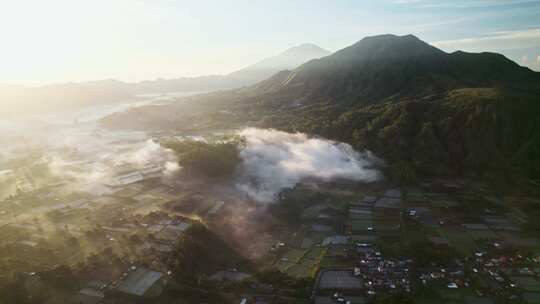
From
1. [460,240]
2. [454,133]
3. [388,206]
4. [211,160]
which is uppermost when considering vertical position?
[454,133]

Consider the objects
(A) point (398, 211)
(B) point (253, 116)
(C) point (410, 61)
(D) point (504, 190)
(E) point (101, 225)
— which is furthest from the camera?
(C) point (410, 61)

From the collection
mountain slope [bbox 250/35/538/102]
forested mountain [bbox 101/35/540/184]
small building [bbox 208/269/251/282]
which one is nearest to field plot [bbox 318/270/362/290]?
small building [bbox 208/269/251/282]

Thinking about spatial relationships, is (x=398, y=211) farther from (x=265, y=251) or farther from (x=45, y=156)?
(x=45, y=156)

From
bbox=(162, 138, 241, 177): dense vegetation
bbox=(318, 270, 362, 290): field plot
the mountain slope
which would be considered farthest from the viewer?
the mountain slope

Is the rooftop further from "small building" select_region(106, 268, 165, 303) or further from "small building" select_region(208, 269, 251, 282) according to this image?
"small building" select_region(208, 269, 251, 282)

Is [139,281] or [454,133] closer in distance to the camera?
[139,281]

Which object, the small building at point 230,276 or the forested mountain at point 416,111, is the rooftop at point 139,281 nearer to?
the small building at point 230,276

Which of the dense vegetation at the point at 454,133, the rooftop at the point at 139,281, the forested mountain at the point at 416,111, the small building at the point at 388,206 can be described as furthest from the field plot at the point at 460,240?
the rooftop at the point at 139,281

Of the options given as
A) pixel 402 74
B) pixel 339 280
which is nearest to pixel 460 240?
pixel 339 280

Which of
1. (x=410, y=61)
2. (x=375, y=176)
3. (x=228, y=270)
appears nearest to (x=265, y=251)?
(x=228, y=270)

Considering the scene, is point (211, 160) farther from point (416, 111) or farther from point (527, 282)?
point (416, 111)

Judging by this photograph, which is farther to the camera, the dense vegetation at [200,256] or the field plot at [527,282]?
the dense vegetation at [200,256]
